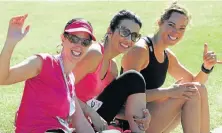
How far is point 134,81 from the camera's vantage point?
4441mm

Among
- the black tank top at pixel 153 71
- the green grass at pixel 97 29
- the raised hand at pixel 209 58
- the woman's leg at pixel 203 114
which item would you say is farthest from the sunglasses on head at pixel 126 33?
the green grass at pixel 97 29

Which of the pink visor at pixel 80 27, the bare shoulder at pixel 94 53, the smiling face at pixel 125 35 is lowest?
the bare shoulder at pixel 94 53

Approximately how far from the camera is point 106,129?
4293 mm

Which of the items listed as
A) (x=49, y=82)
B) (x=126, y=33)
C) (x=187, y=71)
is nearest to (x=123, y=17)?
(x=126, y=33)

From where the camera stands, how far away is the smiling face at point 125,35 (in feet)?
14.5

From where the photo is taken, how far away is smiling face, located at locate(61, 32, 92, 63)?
3.73m

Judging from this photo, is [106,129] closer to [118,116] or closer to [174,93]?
[118,116]

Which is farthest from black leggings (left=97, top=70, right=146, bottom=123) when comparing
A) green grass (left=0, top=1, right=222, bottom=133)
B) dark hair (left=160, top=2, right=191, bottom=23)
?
green grass (left=0, top=1, right=222, bottom=133)

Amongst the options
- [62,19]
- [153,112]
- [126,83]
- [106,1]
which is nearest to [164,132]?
[153,112]

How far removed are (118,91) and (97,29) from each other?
29.8 feet

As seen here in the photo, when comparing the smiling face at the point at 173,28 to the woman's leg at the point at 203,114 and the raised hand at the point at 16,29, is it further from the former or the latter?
the raised hand at the point at 16,29

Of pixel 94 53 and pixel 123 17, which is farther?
pixel 123 17

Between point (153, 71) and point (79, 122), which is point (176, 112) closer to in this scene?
point (153, 71)

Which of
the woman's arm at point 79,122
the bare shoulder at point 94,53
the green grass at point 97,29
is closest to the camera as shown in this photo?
the woman's arm at point 79,122
